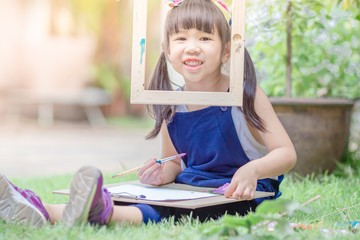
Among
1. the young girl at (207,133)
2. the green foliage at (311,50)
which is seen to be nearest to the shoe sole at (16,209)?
the young girl at (207,133)

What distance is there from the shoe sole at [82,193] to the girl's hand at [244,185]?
1.27 feet

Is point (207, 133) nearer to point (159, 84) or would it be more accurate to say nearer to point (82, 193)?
point (159, 84)

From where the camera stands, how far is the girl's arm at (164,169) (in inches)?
64.6

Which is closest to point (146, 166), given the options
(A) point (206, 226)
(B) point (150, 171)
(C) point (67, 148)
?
(B) point (150, 171)

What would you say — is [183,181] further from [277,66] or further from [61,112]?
[61,112]

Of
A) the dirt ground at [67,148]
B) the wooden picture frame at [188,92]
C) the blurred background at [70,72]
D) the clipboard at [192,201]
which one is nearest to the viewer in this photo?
the clipboard at [192,201]

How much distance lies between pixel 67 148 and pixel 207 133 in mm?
3400

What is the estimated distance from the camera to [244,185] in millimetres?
1405

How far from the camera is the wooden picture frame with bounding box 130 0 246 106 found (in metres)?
1.47

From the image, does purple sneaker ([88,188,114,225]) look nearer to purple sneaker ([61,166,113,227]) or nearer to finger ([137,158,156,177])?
purple sneaker ([61,166,113,227])

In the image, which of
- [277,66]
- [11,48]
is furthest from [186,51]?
[11,48]

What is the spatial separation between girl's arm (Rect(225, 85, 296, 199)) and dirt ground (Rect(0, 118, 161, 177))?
141 centimetres

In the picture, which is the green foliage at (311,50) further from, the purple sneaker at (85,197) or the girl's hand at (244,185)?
the purple sneaker at (85,197)

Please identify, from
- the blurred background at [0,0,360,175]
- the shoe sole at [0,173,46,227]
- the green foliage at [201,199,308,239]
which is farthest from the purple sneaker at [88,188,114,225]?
the blurred background at [0,0,360,175]
